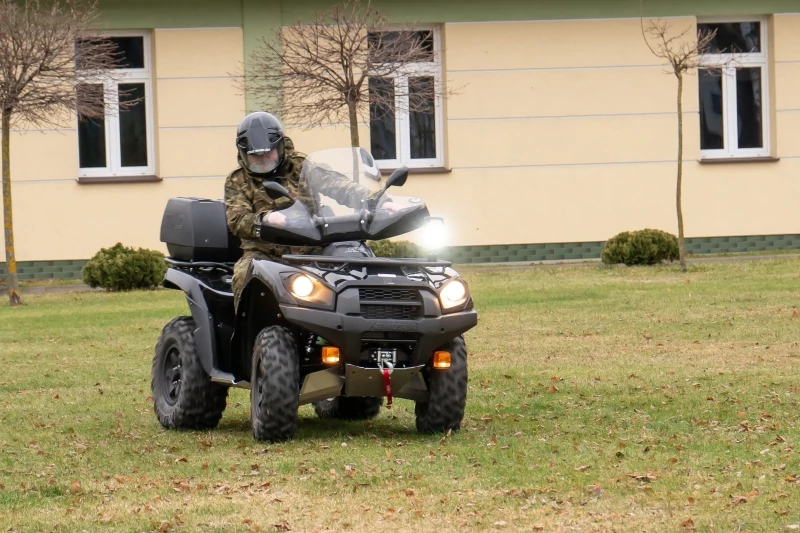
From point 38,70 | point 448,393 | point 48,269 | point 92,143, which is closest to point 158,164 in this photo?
point 92,143

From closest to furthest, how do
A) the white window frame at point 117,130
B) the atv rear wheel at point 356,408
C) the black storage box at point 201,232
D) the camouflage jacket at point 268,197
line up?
the camouflage jacket at point 268,197 → the black storage box at point 201,232 → the atv rear wheel at point 356,408 → the white window frame at point 117,130

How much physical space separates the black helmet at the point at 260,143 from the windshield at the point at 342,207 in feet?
0.86

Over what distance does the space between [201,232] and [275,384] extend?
158 cm

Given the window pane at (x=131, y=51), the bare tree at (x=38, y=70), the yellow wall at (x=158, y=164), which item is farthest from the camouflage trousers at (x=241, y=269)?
the window pane at (x=131, y=51)

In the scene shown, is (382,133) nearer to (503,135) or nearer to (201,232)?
(503,135)

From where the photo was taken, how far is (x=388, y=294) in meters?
7.74

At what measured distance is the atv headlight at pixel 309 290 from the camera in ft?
25.1

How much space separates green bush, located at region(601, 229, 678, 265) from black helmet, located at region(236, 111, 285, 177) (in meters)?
13.8

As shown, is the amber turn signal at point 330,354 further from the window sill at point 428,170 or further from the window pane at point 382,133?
the window sill at point 428,170

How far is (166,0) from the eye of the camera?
24.0 meters

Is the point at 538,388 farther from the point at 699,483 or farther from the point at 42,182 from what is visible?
the point at 42,182

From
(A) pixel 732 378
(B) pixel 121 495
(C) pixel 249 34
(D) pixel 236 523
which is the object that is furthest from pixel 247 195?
(C) pixel 249 34

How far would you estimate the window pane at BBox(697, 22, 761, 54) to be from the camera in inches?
1002

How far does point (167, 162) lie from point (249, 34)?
8.15 feet
